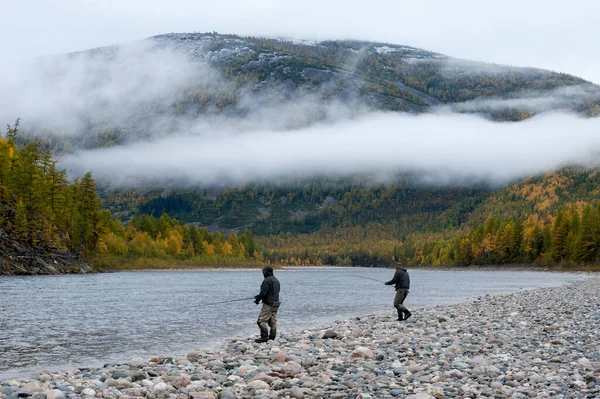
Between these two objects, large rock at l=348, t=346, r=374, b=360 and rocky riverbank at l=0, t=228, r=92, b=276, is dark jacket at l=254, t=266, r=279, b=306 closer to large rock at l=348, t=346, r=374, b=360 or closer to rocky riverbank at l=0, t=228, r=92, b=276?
large rock at l=348, t=346, r=374, b=360

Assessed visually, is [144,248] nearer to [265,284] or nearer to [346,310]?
[346,310]

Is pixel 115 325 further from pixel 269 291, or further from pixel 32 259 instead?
pixel 32 259

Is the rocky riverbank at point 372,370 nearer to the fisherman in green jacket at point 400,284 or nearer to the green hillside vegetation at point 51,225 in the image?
the fisherman in green jacket at point 400,284

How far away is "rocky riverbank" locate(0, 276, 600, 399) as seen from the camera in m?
13.6

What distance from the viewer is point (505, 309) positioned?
34781mm

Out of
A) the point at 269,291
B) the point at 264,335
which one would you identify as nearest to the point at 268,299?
the point at 269,291

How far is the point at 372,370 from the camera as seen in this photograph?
1645 centimetres

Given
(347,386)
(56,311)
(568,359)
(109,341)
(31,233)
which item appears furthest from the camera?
(31,233)

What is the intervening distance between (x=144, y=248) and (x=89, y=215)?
28.4 m

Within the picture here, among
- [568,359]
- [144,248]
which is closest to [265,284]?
[568,359]

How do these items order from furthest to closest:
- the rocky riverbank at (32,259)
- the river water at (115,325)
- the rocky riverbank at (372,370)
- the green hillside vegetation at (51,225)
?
the green hillside vegetation at (51,225), the rocky riverbank at (32,259), the river water at (115,325), the rocky riverbank at (372,370)

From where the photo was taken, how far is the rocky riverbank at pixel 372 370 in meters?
13.6

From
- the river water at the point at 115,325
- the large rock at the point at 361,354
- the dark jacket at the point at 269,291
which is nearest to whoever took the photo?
the large rock at the point at 361,354

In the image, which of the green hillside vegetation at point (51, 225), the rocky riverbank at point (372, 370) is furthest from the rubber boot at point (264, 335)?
the green hillside vegetation at point (51, 225)
